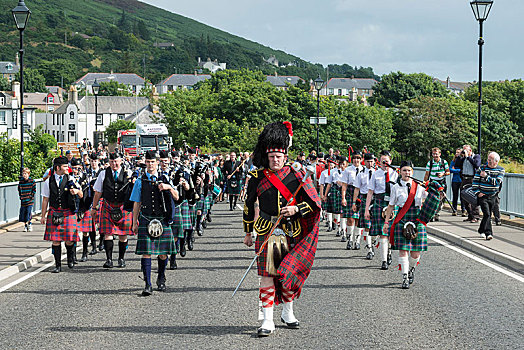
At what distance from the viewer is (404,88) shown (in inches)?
3839

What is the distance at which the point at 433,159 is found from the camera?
60.6 ft

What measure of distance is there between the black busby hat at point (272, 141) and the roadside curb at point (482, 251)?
226 inches

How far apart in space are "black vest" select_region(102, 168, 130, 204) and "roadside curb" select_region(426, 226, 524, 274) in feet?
21.7

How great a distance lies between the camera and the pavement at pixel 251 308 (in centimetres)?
701

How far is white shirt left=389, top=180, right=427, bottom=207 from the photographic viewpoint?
32.8 ft

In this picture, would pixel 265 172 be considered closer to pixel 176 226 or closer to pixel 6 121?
pixel 176 226

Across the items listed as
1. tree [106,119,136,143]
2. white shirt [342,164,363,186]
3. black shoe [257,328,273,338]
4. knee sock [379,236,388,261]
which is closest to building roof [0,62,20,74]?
tree [106,119,136,143]

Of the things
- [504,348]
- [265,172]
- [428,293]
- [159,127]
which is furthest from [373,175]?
[159,127]

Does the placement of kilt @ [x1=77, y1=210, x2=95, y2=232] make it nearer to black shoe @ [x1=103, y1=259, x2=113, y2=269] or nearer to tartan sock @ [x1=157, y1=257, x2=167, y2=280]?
black shoe @ [x1=103, y1=259, x2=113, y2=269]

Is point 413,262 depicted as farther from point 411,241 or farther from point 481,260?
point 481,260

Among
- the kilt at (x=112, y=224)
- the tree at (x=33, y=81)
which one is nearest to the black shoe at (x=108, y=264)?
the kilt at (x=112, y=224)

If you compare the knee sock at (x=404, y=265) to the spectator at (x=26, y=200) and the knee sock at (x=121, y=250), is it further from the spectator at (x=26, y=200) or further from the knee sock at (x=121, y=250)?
the spectator at (x=26, y=200)

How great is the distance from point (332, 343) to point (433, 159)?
12409 millimetres

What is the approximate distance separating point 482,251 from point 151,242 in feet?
22.5
